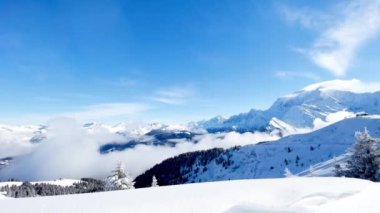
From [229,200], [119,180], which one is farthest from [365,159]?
[119,180]

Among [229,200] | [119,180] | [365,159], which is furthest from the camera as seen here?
[119,180]

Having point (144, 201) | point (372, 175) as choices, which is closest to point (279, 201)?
point (144, 201)

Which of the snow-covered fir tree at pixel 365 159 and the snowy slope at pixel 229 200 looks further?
the snow-covered fir tree at pixel 365 159

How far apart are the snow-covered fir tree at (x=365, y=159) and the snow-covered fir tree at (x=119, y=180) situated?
27476 mm

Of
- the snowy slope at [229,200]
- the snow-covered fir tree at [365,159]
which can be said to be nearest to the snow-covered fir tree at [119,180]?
the snow-covered fir tree at [365,159]

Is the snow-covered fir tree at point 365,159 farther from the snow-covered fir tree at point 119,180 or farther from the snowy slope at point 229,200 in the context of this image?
the snow-covered fir tree at point 119,180

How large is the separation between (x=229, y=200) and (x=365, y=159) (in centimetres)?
1851

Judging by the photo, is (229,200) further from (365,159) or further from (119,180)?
(119,180)

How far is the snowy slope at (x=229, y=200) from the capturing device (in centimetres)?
826

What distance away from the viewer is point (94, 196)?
9578mm

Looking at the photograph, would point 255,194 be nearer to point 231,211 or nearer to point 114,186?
point 231,211

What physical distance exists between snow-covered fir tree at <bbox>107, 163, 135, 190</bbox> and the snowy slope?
113 ft

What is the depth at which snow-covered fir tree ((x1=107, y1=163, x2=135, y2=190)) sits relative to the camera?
4353cm

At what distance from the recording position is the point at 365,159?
24.1m
